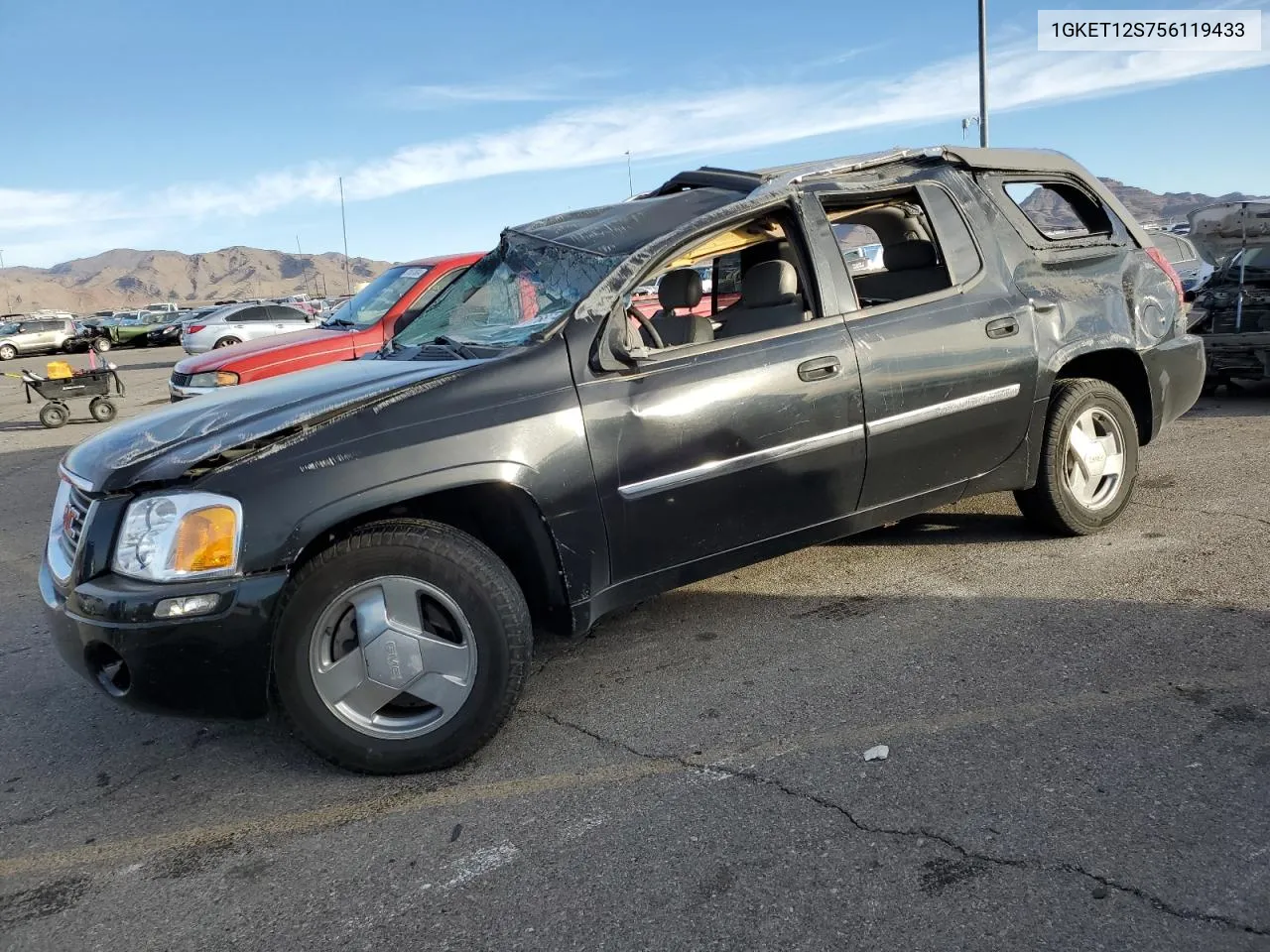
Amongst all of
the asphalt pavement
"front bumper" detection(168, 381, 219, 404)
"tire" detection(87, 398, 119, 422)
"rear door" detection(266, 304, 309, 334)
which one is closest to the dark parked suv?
the asphalt pavement

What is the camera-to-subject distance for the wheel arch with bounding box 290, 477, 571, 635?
10.1 feet

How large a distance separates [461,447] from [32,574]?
4070mm

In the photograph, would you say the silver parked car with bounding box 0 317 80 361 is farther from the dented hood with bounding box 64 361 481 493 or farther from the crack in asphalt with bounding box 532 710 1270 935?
the crack in asphalt with bounding box 532 710 1270 935

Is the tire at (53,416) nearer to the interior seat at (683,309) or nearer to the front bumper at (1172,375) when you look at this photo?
the interior seat at (683,309)

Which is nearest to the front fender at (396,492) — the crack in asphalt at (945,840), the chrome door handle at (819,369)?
the crack in asphalt at (945,840)

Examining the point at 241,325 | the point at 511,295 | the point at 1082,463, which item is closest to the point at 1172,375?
the point at 1082,463

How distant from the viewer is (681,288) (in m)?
4.55

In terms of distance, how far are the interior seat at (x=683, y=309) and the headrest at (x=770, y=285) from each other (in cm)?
22

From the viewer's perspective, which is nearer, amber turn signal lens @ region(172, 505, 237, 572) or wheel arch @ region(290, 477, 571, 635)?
amber turn signal lens @ region(172, 505, 237, 572)

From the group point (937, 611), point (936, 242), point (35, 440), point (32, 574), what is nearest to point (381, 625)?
point (937, 611)

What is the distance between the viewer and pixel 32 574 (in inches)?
232

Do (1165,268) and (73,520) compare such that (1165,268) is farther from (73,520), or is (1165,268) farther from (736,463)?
(73,520)

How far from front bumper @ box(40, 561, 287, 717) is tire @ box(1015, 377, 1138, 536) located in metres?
3.48

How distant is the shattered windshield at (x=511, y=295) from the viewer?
370cm
